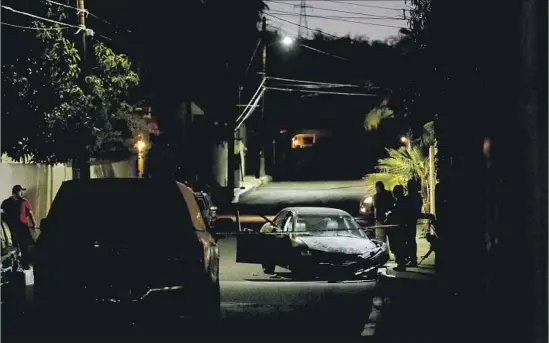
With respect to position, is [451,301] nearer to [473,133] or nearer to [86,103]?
[473,133]

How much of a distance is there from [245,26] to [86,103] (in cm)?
2505

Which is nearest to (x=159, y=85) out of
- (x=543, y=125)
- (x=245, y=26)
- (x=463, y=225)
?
(x=245, y=26)

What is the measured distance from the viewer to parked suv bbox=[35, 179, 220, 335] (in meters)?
10.1

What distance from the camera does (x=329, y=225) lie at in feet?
58.0

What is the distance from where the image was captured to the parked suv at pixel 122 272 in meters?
10.1

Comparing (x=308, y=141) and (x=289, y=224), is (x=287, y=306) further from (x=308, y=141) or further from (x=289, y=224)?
(x=308, y=141)

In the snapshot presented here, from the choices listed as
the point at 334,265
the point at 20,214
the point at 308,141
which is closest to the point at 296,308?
the point at 334,265

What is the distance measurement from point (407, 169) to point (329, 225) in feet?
28.2

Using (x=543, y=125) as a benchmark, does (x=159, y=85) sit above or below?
above

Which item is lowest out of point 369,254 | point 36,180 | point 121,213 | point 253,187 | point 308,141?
point 369,254

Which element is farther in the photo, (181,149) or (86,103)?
(181,149)

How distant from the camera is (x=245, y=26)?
45125mm

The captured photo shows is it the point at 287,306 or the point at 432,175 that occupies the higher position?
the point at 432,175

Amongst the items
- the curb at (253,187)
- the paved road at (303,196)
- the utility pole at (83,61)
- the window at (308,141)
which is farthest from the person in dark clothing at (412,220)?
the window at (308,141)
